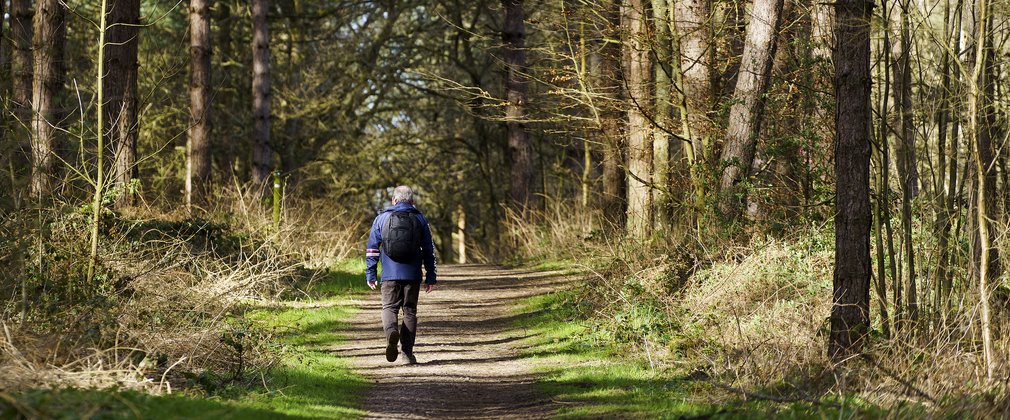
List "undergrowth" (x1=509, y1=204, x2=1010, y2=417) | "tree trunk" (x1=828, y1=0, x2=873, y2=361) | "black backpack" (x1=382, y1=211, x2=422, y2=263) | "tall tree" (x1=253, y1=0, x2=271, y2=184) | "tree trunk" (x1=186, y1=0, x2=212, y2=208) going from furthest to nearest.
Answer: "tall tree" (x1=253, y1=0, x2=271, y2=184), "tree trunk" (x1=186, y1=0, x2=212, y2=208), "black backpack" (x1=382, y1=211, x2=422, y2=263), "tree trunk" (x1=828, y1=0, x2=873, y2=361), "undergrowth" (x1=509, y1=204, x2=1010, y2=417)

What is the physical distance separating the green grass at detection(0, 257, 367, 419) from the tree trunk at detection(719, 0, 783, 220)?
17.3 feet

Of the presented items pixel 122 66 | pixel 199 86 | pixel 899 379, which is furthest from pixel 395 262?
pixel 199 86

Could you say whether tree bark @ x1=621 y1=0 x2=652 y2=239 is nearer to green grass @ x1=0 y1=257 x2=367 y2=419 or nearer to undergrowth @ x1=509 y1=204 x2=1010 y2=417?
undergrowth @ x1=509 y1=204 x2=1010 y2=417

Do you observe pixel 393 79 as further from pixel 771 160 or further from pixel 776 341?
pixel 776 341

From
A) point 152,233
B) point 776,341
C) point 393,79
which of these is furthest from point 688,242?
point 393,79

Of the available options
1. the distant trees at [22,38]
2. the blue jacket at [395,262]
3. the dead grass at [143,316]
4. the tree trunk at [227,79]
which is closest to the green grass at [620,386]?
the blue jacket at [395,262]

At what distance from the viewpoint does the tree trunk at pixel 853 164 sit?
9.68 metres

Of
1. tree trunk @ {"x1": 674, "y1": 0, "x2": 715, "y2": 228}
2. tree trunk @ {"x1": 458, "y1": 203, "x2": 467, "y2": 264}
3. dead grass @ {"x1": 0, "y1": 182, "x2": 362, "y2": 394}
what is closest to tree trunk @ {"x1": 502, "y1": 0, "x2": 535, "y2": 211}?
dead grass @ {"x1": 0, "y1": 182, "x2": 362, "y2": 394}

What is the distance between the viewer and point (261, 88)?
2591cm

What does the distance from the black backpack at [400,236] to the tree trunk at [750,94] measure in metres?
4.56

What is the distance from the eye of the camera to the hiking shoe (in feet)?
38.4

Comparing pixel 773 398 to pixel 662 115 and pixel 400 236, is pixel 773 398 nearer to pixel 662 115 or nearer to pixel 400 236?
pixel 400 236

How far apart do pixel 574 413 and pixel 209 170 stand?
15.2 m

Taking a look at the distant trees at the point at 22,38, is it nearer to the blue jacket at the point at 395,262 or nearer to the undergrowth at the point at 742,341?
the blue jacket at the point at 395,262
